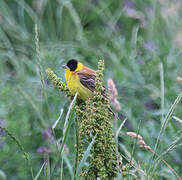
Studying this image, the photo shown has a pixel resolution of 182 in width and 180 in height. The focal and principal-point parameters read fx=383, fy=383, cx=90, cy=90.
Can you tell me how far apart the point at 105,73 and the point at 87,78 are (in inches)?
65.3

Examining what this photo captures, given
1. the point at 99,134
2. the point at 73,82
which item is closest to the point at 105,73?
the point at 73,82

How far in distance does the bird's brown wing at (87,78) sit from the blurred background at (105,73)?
194mm

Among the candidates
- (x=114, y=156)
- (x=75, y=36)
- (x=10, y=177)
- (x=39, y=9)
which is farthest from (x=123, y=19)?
(x=114, y=156)

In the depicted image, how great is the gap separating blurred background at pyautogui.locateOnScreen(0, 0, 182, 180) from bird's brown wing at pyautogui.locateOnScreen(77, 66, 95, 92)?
194mm

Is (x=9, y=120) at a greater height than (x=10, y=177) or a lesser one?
greater

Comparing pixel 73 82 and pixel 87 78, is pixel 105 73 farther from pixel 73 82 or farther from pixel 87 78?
pixel 73 82

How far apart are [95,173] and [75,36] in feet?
14.9

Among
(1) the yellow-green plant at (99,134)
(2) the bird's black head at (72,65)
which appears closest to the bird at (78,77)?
(2) the bird's black head at (72,65)

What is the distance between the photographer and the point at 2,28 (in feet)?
20.3

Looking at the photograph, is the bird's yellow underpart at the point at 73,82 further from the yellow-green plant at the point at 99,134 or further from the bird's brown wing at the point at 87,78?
the yellow-green plant at the point at 99,134

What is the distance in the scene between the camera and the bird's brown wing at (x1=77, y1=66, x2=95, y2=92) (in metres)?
3.25

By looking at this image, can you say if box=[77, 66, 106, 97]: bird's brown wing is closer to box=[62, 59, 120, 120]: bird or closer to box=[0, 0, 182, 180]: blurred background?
box=[62, 59, 120, 120]: bird

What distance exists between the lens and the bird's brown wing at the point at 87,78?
10.7 ft

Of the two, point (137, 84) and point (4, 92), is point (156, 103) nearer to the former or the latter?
point (137, 84)
